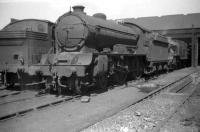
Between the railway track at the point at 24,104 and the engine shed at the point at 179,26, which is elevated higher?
the engine shed at the point at 179,26

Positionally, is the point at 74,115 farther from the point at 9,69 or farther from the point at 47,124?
the point at 9,69

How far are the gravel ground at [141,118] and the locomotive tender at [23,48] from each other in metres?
5.00

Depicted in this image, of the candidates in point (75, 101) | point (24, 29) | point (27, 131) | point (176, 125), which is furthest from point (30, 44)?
point (176, 125)

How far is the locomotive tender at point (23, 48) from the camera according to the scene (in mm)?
9953

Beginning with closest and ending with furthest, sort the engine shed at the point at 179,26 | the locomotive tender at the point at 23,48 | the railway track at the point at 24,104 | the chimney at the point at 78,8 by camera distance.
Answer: the railway track at the point at 24,104 < the chimney at the point at 78,8 < the locomotive tender at the point at 23,48 < the engine shed at the point at 179,26

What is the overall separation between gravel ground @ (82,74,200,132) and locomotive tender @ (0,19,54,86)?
5.00 m

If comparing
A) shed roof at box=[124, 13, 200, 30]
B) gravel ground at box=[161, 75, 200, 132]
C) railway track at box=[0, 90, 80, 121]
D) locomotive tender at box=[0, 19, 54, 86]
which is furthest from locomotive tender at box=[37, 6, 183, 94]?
shed roof at box=[124, 13, 200, 30]

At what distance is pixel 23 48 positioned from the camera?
10.1 metres

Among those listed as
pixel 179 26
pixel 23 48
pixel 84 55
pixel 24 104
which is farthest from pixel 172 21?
pixel 24 104

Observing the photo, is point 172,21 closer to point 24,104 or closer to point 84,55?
point 84,55

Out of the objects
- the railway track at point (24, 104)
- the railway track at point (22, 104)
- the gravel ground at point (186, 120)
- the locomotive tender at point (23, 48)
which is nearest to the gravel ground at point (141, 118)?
the gravel ground at point (186, 120)

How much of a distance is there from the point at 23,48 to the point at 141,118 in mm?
6522

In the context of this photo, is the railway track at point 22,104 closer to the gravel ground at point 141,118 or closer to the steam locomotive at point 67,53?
the steam locomotive at point 67,53

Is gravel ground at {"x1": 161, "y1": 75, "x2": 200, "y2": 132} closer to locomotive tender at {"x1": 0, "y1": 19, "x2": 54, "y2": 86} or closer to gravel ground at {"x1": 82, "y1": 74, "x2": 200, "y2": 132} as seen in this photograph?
gravel ground at {"x1": 82, "y1": 74, "x2": 200, "y2": 132}
